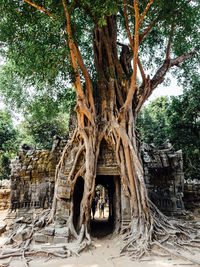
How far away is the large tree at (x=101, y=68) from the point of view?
14.8 feet

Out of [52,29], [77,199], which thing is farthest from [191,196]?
[52,29]

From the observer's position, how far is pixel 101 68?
631cm

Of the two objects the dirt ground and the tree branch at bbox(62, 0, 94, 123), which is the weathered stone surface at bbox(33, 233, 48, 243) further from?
the tree branch at bbox(62, 0, 94, 123)

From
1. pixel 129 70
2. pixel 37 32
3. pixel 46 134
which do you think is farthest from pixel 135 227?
pixel 46 134

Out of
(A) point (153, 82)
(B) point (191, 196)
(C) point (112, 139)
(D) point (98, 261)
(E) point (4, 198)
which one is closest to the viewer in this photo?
(D) point (98, 261)

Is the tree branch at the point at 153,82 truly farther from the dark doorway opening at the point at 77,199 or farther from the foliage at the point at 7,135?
the foliage at the point at 7,135

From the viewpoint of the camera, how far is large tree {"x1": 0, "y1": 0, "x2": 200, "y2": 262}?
4.52 m

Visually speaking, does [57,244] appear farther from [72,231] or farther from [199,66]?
[199,66]

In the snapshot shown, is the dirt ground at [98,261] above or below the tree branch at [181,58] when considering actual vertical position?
below

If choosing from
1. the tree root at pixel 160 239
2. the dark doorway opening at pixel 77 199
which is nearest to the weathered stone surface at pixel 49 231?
the dark doorway opening at pixel 77 199

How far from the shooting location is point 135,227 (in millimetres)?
4344

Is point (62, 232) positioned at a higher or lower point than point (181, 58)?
lower

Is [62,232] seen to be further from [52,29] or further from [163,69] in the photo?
[163,69]

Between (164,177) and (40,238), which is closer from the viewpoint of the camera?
(40,238)
